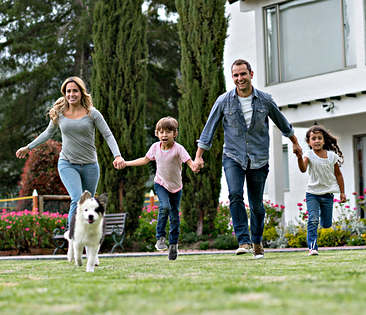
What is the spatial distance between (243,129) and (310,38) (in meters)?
8.17

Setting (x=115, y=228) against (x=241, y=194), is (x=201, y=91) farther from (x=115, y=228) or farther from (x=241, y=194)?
(x=241, y=194)

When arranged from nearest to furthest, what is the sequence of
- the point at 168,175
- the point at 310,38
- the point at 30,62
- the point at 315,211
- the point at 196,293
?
1. the point at 196,293
2. the point at 168,175
3. the point at 315,211
4. the point at 310,38
5. the point at 30,62

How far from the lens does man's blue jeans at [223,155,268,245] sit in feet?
24.3

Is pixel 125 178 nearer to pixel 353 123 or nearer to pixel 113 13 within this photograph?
pixel 113 13

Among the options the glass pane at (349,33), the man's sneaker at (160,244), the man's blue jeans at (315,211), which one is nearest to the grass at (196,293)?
the man's sneaker at (160,244)

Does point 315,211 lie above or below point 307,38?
below

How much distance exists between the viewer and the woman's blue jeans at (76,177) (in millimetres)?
7328

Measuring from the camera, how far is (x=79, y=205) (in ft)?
20.7

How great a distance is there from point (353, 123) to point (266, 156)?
801 cm

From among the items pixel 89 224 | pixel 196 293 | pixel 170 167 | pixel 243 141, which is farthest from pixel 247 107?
pixel 196 293

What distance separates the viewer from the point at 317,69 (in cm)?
1460

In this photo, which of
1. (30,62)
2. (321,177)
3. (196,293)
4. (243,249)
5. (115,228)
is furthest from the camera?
(30,62)

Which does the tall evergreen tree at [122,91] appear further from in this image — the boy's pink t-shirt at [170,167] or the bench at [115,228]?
the boy's pink t-shirt at [170,167]

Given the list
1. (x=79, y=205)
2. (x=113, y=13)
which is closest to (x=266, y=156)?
(x=79, y=205)
